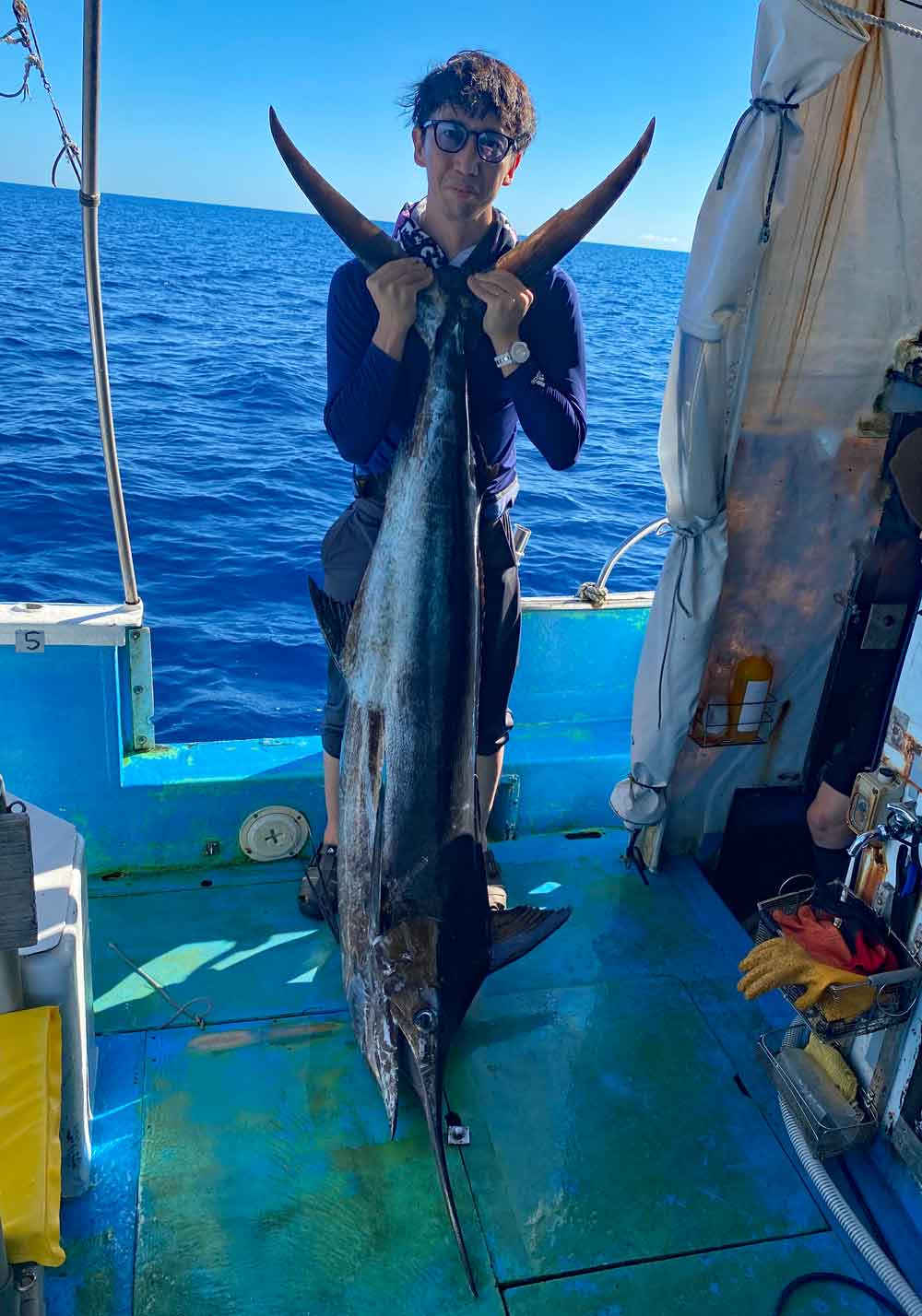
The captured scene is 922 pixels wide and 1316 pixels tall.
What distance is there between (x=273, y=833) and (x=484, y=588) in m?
1.21

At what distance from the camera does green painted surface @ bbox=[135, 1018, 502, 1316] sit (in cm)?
192

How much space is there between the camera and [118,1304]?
6.09 feet

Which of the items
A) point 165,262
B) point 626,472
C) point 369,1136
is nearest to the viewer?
point 369,1136

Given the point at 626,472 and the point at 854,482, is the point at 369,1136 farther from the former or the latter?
the point at 626,472

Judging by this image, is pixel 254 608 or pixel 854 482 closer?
pixel 854 482

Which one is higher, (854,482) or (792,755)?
(854,482)

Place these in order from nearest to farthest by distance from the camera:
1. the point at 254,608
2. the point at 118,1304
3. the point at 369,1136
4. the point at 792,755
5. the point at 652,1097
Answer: the point at 118,1304 < the point at 369,1136 < the point at 652,1097 < the point at 792,755 < the point at 254,608

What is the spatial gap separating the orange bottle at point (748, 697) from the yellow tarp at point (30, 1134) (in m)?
2.23

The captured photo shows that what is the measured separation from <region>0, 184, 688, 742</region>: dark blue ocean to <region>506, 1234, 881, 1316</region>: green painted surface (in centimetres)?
398

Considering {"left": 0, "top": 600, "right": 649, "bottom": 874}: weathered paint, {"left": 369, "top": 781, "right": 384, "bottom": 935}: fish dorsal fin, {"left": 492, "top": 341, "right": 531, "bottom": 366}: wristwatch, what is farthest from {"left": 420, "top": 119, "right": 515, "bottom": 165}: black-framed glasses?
{"left": 0, "top": 600, "right": 649, "bottom": 874}: weathered paint

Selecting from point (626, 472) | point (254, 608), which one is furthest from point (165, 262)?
point (254, 608)

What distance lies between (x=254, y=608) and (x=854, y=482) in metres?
5.24

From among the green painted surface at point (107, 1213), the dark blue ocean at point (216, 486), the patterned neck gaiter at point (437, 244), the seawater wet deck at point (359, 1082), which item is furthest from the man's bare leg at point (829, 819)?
the dark blue ocean at point (216, 486)

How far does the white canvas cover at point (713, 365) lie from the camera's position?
2.30 meters
